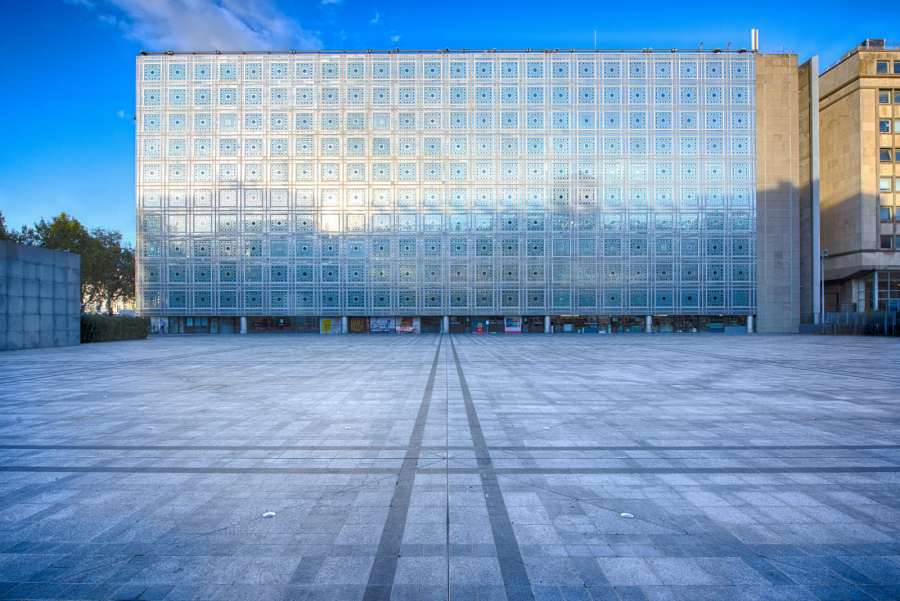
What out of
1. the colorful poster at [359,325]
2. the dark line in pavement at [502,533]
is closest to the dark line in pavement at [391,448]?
the dark line in pavement at [502,533]

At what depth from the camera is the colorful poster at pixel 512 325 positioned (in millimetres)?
53250

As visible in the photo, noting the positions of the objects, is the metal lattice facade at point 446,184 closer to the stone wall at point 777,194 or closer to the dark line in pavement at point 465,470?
the stone wall at point 777,194

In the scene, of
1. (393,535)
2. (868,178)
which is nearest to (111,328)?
(393,535)

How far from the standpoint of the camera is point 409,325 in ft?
177

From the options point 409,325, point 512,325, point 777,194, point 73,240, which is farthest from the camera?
point 73,240

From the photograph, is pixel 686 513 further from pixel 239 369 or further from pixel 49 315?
pixel 49 315

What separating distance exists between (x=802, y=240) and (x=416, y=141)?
5186cm

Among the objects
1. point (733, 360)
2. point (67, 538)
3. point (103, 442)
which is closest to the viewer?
point (67, 538)

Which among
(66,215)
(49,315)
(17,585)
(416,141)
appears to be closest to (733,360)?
(17,585)

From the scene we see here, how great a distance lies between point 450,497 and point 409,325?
159 ft

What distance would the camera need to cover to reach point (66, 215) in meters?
62.0

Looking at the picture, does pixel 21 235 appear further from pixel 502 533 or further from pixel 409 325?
pixel 502 533

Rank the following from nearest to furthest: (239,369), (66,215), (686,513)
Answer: (686,513)
(239,369)
(66,215)

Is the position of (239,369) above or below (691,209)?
below
